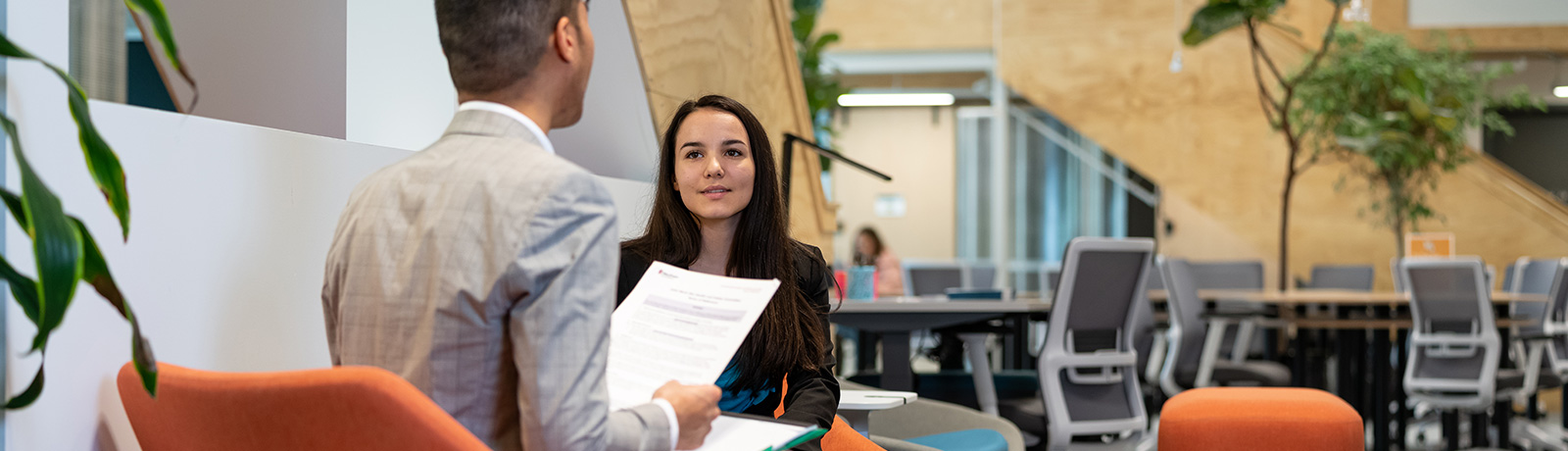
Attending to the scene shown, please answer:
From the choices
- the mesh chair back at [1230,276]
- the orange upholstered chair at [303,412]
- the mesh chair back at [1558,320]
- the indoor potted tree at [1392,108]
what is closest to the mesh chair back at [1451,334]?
the mesh chair back at [1558,320]

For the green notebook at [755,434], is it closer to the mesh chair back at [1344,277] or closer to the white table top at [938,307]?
the white table top at [938,307]

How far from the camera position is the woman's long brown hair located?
1827mm

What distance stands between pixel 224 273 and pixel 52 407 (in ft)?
0.82

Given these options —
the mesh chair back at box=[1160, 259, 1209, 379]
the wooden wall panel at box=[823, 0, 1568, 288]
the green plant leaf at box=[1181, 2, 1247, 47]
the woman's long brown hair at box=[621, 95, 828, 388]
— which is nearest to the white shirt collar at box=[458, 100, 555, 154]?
the woman's long brown hair at box=[621, 95, 828, 388]

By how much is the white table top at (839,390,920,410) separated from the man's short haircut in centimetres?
112

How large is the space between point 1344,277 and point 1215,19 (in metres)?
2.34

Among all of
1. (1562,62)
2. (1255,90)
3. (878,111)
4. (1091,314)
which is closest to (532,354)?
(1091,314)

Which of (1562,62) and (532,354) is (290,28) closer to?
(532,354)

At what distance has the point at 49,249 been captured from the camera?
0.81 m

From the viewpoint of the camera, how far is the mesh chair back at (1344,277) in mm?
7488

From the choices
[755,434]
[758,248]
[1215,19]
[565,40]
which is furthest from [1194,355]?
[565,40]

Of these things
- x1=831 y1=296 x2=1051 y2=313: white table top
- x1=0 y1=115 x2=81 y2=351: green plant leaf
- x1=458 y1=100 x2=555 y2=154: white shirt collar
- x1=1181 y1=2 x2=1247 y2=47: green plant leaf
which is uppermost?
x1=1181 y1=2 x2=1247 y2=47: green plant leaf

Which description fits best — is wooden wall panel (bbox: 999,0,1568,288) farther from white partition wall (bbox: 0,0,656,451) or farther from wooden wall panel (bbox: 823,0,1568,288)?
white partition wall (bbox: 0,0,656,451)

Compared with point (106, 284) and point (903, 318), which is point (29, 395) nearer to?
point (106, 284)
